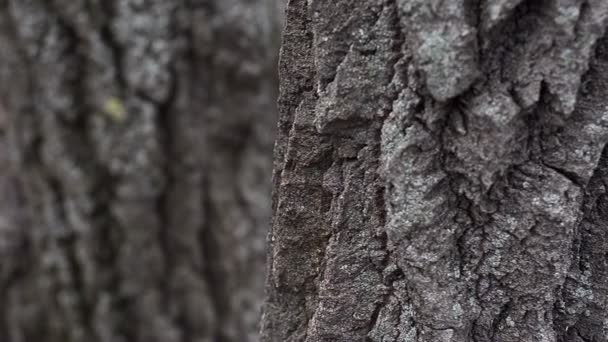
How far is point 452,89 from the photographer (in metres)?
0.62

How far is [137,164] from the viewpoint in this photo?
1950 mm

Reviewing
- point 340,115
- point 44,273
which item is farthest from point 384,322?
point 44,273

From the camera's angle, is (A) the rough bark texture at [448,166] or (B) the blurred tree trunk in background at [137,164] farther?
(B) the blurred tree trunk in background at [137,164]

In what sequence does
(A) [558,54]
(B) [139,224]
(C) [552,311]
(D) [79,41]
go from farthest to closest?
1. (B) [139,224]
2. (D) [79,41]
3. (C) [552,311]
4. (A) [558,54]

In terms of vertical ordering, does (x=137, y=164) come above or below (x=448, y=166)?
below

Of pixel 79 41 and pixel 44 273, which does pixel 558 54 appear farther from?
pixel 44 273

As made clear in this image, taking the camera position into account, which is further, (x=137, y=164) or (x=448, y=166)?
(x=137, y=164)

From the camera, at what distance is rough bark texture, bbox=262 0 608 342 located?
61 centimetres

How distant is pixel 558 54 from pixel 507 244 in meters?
0.23

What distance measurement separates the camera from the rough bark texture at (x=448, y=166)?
2.01 feet

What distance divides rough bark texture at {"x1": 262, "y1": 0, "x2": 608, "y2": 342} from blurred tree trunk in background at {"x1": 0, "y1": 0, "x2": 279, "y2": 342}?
3.93ft

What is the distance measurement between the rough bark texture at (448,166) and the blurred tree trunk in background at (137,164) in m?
1.20

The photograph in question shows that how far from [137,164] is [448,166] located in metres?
1.47

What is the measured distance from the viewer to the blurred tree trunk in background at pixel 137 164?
186 centimetres
